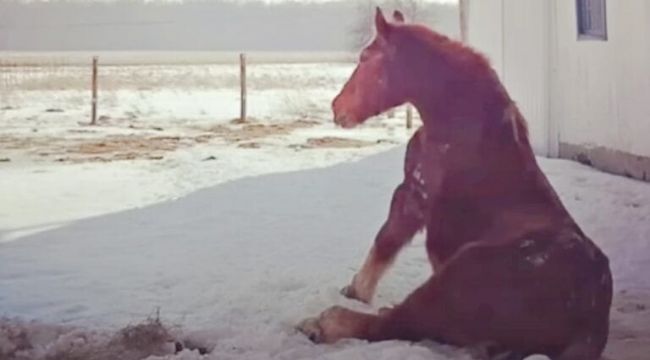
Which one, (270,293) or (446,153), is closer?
(446,153)

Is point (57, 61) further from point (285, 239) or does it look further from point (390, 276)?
point (390, 276)

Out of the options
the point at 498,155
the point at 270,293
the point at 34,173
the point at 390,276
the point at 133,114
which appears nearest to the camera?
the point at 498,155

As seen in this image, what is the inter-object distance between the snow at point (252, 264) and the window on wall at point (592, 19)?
1.05 m

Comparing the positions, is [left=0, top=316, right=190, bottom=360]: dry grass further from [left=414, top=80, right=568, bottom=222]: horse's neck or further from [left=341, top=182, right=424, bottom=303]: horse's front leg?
[left=414, top=80, right=568, bottom=222]: horse's neck

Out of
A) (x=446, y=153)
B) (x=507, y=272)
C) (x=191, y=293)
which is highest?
(x=446, y=153)

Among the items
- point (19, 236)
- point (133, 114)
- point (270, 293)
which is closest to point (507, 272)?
point (270, 293)

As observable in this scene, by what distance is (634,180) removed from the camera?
6.54 m

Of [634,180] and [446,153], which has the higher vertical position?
[446,153]

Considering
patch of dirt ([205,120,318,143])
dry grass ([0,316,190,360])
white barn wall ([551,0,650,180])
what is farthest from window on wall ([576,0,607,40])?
dry grass ([0,316,190,360])

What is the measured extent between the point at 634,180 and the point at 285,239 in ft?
8.54

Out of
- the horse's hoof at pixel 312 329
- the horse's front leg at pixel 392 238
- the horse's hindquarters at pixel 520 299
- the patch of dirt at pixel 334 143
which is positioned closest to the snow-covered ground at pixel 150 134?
the patch of dirt at pixel 334 143

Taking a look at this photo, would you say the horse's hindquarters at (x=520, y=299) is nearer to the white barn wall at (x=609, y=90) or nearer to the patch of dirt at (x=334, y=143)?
Answer: the white barn wall at (x=609, y=90)

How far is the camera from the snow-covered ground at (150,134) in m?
6.79

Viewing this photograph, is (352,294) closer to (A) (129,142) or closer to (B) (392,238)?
(B) (392,238)
